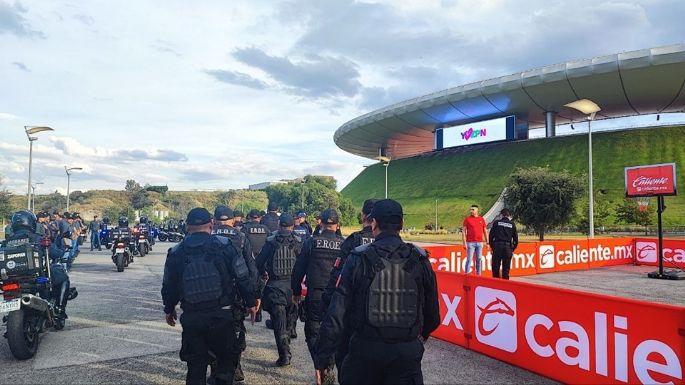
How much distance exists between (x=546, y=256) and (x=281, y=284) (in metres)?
12.2

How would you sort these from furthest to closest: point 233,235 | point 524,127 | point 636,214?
1. point 524,127
2. point 636,214
3. point 233,235

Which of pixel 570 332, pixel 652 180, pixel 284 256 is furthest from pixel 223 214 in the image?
pixel 652 180

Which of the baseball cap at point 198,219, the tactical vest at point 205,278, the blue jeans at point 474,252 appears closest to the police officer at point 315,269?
the tactical vest at point 205,278

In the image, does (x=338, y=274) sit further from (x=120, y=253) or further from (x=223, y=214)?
(x=120, y=253)

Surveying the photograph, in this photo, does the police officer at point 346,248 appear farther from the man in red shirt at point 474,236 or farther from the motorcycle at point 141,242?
the motorcycle at point 141,242

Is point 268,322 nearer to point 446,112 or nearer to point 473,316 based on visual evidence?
point 473,316

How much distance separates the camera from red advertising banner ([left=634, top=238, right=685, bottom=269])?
53.5ft

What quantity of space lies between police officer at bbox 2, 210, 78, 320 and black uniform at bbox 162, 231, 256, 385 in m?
3.44

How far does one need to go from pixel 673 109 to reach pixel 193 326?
268 ft

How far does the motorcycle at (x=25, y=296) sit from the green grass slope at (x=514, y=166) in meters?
57.4

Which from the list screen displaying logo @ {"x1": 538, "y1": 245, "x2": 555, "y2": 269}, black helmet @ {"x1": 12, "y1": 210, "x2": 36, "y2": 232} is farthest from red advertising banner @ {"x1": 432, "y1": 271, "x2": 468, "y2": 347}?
screen displaying logo @ {"x1": 538, "y1": 245, "x2": 555, "y2": 269}

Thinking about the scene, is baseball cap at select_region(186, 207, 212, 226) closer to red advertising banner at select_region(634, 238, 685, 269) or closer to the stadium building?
red advertising banner at select_region(634, 238, 685, 269)

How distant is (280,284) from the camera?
5863 mm

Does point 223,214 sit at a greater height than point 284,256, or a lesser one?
greater
